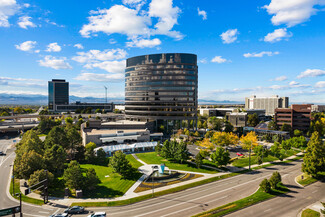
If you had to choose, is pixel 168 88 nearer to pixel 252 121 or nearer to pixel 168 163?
pixel 168 163

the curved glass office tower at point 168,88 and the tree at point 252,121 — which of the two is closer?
the curved glass office tower at point 168,88

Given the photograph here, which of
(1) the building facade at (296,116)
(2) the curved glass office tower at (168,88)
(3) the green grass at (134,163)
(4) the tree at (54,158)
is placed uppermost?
(2) the curved glass office tower at (168,88)

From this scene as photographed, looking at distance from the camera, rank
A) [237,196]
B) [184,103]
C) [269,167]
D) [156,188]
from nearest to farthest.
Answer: [237,196]
[156,188]
[269,167]
[184,103]

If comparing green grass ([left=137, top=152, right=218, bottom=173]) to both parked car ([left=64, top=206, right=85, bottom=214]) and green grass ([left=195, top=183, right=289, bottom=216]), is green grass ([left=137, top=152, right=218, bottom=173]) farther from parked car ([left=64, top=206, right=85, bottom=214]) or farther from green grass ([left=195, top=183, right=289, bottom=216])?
parked car ([left=64, top=206, right=85, bottom=214])

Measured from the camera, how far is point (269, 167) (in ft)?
224

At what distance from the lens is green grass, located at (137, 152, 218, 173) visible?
214ft

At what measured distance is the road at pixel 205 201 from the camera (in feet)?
130

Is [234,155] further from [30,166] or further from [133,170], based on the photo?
[30,166]

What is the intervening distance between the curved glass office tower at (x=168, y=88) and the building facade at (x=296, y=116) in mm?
56125

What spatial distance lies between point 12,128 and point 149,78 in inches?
3941

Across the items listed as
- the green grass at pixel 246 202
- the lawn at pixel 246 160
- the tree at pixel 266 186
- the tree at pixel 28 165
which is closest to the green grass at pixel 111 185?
the tree at pixel 28 165

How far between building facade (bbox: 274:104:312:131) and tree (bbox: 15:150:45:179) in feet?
432

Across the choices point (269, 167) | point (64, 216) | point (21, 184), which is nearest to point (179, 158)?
point (269, 167)

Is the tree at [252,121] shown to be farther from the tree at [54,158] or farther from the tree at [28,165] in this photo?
the tree at [28,165]
